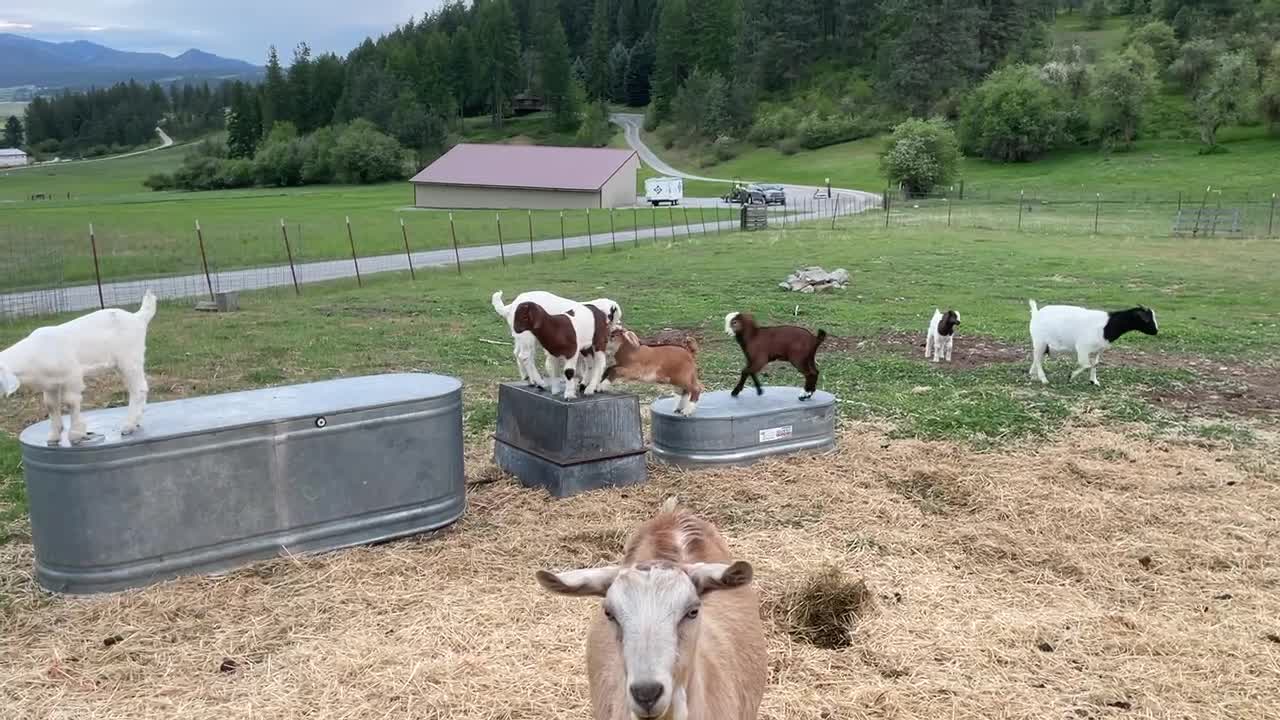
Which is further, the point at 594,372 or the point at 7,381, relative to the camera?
the point at 594,372

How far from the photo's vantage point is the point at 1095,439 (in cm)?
943

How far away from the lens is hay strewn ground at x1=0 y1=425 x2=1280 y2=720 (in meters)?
4.97

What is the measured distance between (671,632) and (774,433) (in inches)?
228

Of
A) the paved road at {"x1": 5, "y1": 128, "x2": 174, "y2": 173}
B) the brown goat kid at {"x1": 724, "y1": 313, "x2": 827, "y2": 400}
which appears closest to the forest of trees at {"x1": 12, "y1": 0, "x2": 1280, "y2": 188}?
the paved road at {"x1": 5, "y1": 128, "x2": 174, "y2": 173}

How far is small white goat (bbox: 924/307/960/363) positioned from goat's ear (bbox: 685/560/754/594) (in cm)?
1016

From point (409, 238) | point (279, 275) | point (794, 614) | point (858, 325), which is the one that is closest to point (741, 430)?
point (794, 614)

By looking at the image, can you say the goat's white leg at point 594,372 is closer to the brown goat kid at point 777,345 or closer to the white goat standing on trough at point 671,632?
the brown goat kid at point 777,345

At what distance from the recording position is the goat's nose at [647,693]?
9.61 ft

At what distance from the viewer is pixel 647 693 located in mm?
2930

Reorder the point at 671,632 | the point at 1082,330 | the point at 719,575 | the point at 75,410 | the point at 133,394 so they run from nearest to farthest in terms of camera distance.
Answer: the point at 671,632
the point at 719,575
the point at 75,410
the point at 133,394
the point at 1082,330

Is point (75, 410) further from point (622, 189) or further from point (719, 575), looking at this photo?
point (622, 189)

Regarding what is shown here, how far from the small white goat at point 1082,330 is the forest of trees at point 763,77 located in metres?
73.8

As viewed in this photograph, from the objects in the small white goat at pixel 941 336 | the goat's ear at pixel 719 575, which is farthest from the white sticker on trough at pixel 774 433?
the goat's ear at pixel 719 575

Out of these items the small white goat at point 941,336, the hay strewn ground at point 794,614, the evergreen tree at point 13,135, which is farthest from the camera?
the evergreen tree at point 13,135
